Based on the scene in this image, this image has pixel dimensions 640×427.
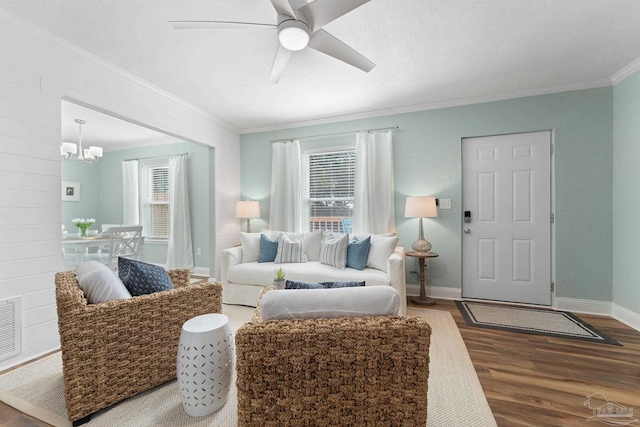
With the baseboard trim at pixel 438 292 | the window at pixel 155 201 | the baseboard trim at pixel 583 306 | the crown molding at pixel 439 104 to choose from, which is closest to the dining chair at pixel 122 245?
the window at pixel 155 201

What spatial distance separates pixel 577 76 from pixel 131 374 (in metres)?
4.74

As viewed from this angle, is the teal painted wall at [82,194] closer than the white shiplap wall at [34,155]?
No

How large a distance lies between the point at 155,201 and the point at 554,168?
6.46 metres

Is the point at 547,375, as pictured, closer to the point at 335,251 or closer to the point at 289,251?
the point at 335,251

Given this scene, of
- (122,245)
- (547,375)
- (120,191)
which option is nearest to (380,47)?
(547,375)

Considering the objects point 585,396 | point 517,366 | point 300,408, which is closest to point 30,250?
point 300,408

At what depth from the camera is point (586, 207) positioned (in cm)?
318

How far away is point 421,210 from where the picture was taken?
346cm

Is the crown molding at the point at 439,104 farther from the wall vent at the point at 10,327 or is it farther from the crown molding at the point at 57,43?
the wall vent at the point at 10,327

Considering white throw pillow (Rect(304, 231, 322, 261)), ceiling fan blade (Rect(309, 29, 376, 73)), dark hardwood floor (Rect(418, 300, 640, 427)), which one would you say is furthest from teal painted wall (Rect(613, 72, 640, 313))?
white throw pillow (Rect(304, 231, 322, 261))

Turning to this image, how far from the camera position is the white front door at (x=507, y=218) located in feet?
11.1

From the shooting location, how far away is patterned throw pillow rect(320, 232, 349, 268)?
3348 mm

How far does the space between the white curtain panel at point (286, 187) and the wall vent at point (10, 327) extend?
2.91 metres

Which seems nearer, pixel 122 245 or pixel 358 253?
pixel 358 253
